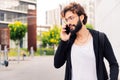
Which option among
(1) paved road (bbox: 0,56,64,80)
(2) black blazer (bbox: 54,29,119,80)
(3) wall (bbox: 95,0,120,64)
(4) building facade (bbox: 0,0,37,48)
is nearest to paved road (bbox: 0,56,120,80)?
(1) paved road (bbox: 0,56,64,80)

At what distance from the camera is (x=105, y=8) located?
1566cm

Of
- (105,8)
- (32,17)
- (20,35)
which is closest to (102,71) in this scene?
(105,8)

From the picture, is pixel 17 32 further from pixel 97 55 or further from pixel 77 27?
pixel 77 27

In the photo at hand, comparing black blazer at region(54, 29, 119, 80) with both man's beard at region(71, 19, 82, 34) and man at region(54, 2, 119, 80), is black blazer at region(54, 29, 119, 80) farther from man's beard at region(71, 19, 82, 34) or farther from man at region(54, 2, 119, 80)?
man's beard at region(71, 19, 82, 34)

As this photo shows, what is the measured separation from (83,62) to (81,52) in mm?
83

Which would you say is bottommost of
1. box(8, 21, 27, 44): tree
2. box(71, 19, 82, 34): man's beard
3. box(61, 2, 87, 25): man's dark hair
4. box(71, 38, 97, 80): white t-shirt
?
box(8, 21, 27, 44): tree

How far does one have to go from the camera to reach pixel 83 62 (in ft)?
11.6

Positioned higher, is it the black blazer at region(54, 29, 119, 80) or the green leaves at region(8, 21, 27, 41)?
the black blazer at region(54, 29, 119, 80)

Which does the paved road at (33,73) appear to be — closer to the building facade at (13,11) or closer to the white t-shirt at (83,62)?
the white t-shirt at (83,62)

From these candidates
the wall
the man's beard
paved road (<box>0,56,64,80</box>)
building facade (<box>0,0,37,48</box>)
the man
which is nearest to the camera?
the man's beard

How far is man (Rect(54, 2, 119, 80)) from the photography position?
3.52 meters

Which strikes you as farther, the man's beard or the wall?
the wall

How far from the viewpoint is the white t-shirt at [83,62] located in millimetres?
3535

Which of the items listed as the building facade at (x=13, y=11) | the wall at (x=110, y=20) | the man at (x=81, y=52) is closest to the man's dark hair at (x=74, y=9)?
the man at (x=81, y=52)
